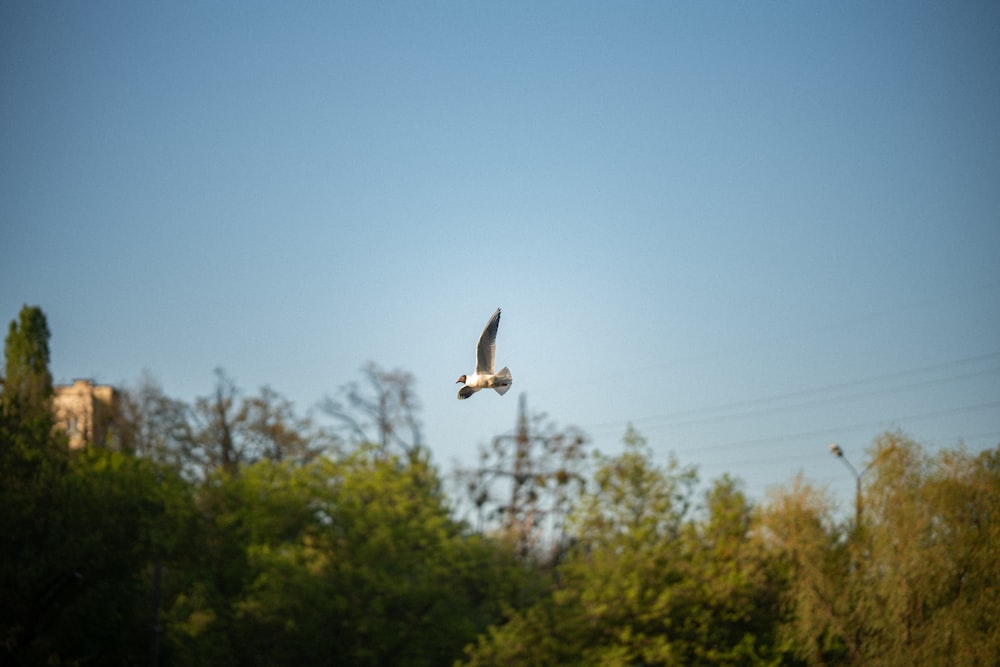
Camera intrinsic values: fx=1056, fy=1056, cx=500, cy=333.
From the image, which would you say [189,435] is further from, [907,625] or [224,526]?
[907,625]

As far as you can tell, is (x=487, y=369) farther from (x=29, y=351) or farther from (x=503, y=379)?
(x=29, y=351)

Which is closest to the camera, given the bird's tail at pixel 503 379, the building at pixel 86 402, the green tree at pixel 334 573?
the bird's tail at pixel 503 379

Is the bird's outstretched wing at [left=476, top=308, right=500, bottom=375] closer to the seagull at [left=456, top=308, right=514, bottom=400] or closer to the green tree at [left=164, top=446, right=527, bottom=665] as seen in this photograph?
the seagull at [left=456, top=308, right=514, bottom=400]

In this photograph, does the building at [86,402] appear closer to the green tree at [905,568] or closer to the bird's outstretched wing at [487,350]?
the green tree at [905,568]

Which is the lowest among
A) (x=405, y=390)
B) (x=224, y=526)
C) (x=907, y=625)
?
(x=907, y=625)

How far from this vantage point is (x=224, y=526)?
140ft

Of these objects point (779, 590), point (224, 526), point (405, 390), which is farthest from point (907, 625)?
point (405, 390)

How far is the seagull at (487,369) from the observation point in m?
12.5

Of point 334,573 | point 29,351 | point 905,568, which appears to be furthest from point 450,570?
point 29,351

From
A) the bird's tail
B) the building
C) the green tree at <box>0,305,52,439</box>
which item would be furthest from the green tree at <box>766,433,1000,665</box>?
the building

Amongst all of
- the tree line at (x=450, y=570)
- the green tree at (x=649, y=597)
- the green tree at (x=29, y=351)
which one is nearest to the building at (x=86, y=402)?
the green tree at (x=29, y=351)

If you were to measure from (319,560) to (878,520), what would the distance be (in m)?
20.1

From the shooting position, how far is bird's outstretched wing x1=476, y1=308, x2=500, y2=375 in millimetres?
12547

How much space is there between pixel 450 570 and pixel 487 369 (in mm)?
→ 29630
